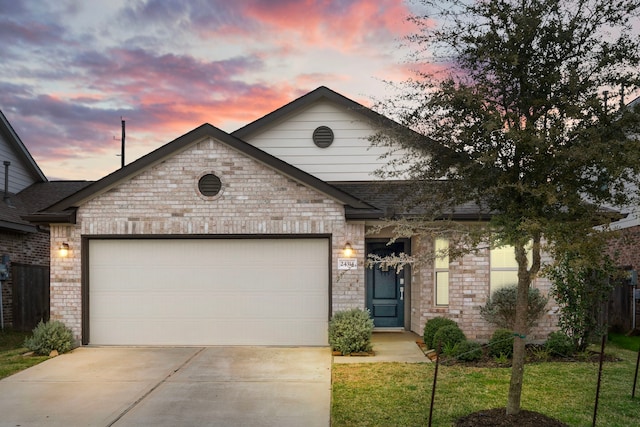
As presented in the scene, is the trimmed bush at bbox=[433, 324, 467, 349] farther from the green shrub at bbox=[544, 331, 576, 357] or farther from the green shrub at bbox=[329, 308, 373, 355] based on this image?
the green shrub at bbox=[544, 331, 576, 357]

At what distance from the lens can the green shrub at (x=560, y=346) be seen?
432 inches

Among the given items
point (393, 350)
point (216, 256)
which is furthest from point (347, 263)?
point (216, 256)

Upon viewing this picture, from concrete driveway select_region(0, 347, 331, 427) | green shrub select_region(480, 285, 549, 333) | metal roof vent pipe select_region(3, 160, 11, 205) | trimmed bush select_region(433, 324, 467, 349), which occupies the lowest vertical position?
concrete driveway select_region(0, 347, 331, 427)

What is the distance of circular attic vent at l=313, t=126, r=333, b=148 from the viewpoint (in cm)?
1528

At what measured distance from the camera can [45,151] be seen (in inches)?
923

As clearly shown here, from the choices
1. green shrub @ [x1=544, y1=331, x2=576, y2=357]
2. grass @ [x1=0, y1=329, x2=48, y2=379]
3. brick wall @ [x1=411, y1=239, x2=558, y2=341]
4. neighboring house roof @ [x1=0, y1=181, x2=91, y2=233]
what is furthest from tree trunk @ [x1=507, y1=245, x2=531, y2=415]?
neighboring house roof @ [x1=0, y1=181, x2=91, y2=233]

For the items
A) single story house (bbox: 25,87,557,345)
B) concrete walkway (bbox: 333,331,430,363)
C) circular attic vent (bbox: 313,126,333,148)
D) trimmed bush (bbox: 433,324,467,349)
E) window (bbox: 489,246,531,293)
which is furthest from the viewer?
circular attic vent (bbox: 313,126,333,148)

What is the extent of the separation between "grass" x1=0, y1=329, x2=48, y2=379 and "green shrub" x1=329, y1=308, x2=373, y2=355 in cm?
544

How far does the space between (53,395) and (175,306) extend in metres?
4.16

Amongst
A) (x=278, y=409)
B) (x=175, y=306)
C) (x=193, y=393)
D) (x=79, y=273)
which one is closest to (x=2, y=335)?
(x=79, y=273)

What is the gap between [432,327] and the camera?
1188cm

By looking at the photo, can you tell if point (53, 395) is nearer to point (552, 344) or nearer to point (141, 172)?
point (141, 172)

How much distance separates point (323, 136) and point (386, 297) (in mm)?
4378

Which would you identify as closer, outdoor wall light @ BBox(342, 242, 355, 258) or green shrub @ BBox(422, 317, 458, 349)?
green shrub @ BBox(422, 317, 458, 349)
